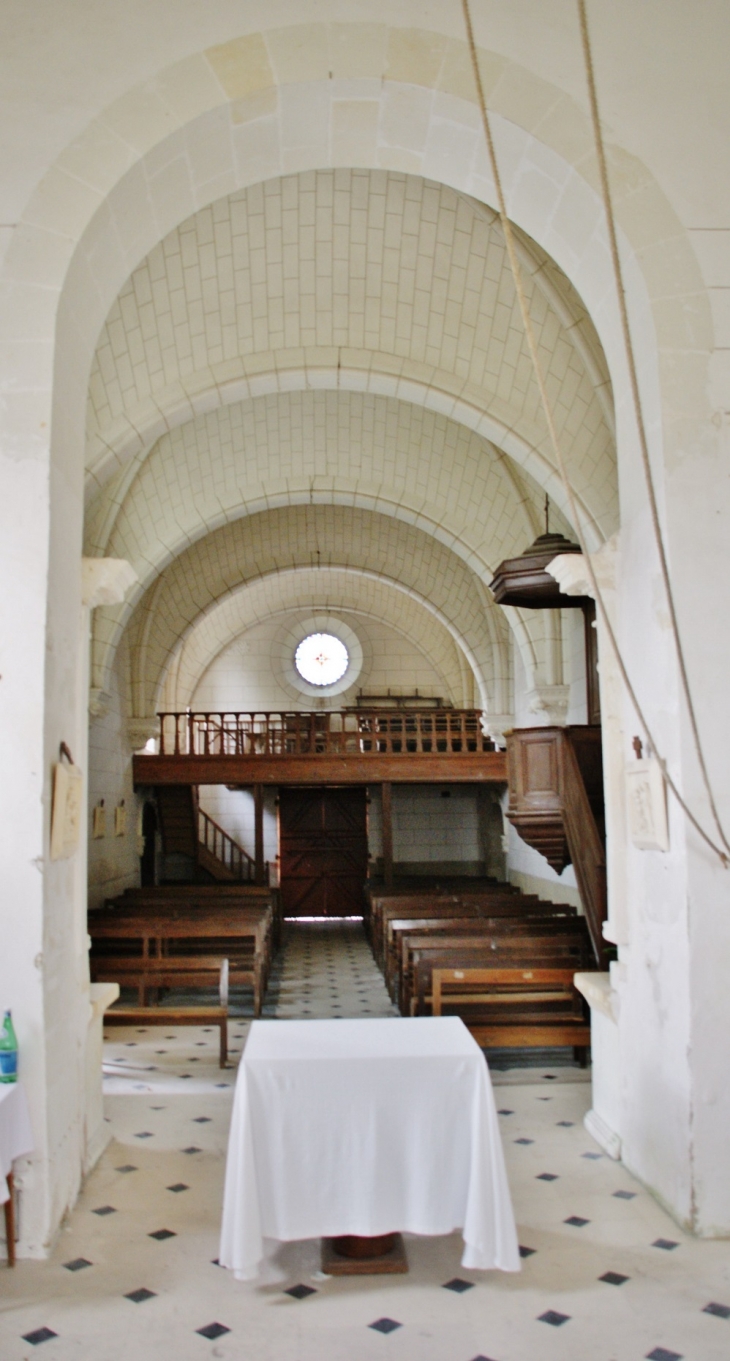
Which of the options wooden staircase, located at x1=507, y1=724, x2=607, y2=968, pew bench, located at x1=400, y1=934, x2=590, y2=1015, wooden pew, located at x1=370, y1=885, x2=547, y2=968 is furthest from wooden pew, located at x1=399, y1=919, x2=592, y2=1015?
wooden pew, located at x1=370, y1=885, x2=547, y2=968

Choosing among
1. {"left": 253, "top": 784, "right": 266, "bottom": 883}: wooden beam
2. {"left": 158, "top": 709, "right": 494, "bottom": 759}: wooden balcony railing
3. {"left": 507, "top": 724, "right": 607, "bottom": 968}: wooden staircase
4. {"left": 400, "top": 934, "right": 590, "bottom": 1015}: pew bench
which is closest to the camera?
{"left": 507, "top": 724, "right": 607, "bottom": 968}: wooden staircase

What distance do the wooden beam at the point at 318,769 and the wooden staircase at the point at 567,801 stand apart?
6.36 meters

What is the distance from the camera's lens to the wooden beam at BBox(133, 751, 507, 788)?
14.6 m

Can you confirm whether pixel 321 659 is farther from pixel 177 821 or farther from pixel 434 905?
pixel 434 905

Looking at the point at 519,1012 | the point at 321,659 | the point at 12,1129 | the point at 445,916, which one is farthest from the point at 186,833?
the point at 12,1129

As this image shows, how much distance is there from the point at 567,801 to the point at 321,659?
13.2 metres

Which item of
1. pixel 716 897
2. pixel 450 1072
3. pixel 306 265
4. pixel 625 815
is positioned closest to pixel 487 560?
pixel 306 265

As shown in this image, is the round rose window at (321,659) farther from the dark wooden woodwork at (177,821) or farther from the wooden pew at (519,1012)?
the wooden pew at (519,1012)

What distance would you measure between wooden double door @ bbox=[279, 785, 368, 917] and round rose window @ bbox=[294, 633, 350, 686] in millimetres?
2722

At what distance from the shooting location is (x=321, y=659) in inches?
804

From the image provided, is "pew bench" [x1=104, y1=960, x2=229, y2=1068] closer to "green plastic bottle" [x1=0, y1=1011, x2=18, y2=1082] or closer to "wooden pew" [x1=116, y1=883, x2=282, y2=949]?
"green plastic bottle" [x1=0, y1=1011, x2=18, y2=1082]

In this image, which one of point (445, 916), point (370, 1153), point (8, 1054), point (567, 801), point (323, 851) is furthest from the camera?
point (323, 851)

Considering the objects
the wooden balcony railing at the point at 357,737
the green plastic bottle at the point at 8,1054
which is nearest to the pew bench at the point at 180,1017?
the green plastic bottle at the point at 8,1054

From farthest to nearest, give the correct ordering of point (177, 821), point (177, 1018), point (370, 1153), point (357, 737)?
point (177, 821)
point (357, 737)
point (177, 1018)
point (370, 1153)
